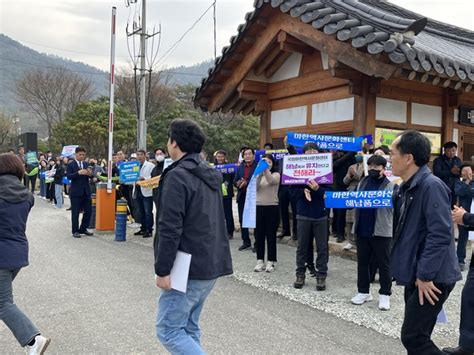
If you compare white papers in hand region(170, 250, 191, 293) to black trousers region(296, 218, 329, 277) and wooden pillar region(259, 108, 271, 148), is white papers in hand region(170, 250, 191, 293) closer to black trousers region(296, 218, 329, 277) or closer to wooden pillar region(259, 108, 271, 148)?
black trousers region(296, 218, 329, 277)

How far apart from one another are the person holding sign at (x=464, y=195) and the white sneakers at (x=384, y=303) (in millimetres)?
2458

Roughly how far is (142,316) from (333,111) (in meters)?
5.60

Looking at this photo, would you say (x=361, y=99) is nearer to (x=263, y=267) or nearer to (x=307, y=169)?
(x=307, y=169)

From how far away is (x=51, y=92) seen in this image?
3841cm

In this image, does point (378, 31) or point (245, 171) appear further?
point (245, 171)

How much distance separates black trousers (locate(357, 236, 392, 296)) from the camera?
202 inches

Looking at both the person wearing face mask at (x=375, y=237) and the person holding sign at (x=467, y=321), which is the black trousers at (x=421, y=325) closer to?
the person holding sign at (x=467, y=321)

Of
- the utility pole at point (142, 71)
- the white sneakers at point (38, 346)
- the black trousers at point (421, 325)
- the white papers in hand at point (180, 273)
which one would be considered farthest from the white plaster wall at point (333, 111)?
the utility pole at point (142, 71)

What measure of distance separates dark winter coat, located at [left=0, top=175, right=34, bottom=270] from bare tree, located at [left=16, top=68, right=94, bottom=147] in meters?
36.8

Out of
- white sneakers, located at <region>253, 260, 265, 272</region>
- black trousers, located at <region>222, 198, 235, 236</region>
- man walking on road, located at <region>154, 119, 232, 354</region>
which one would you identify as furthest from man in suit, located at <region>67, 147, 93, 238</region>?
man walking on road, located at <region>154, 119, 232, 354</region>

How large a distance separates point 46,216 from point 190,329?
11.8m

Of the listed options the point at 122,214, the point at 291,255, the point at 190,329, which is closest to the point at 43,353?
the point at 190,329

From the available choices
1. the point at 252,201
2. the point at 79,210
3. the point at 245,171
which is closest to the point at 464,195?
the point at 252,201

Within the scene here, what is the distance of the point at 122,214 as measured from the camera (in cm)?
957
